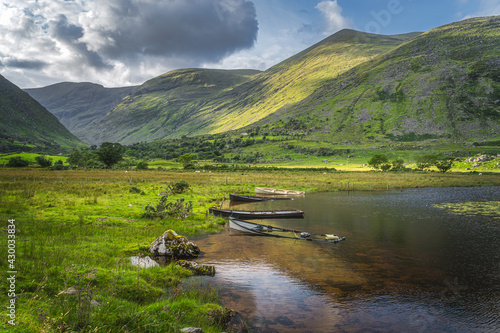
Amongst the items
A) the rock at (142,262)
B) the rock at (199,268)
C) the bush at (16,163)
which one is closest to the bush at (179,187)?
the rock at (142,262)

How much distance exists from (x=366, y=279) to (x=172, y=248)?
13.0 m

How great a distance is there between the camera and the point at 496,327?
11766 millimetres

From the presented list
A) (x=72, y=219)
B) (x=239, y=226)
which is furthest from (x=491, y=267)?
(x=72, y=219)

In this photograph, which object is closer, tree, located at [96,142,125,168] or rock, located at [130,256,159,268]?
rock, located at [130,256,159,268]

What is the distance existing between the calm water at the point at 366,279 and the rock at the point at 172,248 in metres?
1.59

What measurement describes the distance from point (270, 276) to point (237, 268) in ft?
7.78

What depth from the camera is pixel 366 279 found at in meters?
16.5

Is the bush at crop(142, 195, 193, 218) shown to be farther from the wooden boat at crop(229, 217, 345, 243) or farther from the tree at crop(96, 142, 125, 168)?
the tree at crop(96, 142, 125, 168)

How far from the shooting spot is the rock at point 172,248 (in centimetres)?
1900

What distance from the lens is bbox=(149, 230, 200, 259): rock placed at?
19.0 m

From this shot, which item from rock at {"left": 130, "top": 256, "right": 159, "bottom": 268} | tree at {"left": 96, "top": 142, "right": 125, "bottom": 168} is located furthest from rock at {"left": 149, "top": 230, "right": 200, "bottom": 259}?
tree at {"left": 96, "top": 142, "right": 125, "bottom": 168}

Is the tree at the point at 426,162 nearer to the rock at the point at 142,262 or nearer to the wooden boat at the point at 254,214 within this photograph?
the wooden boat at the point at 254,214

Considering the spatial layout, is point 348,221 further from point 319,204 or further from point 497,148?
point 497,148

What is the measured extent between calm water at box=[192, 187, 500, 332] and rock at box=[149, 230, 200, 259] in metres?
1.59
